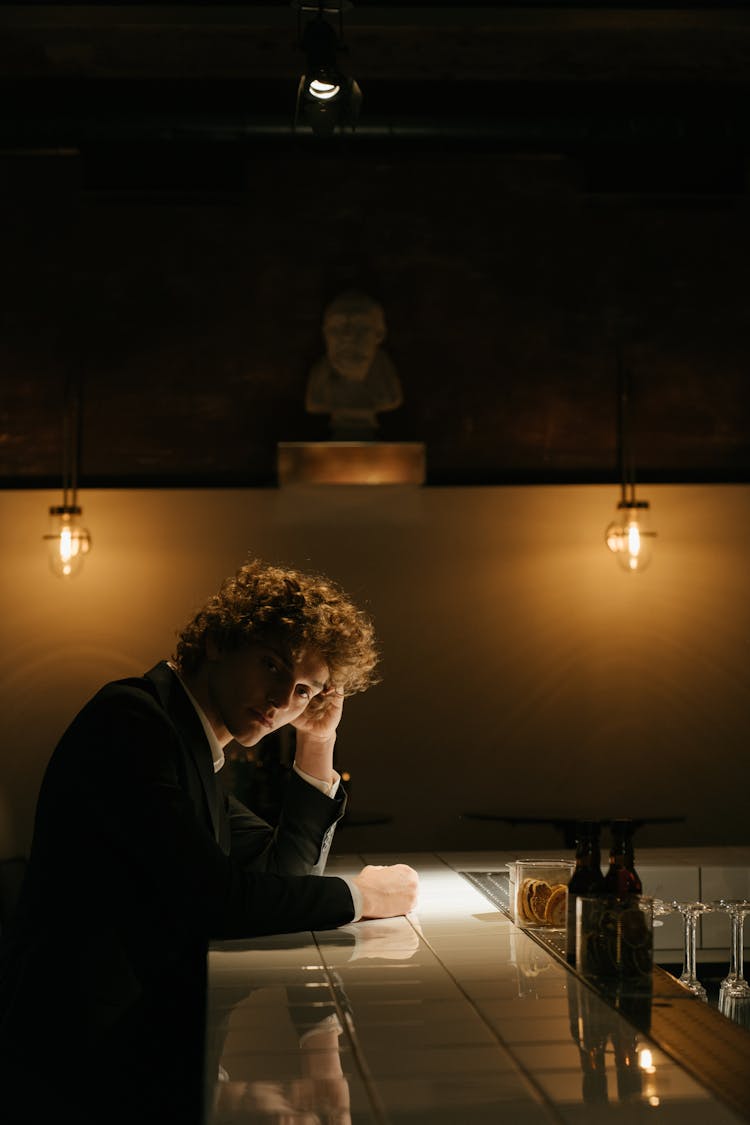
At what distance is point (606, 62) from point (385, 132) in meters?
0.97

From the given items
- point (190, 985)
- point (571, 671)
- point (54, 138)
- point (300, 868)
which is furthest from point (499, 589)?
point (190, 985)

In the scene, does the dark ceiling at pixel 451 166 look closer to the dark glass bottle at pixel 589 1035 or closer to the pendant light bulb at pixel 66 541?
the pendant light bulb at pixel 66 541

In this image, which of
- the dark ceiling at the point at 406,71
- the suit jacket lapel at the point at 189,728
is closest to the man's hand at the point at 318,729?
the suit jacket lapel at the point at 189,728

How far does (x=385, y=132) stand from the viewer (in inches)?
215

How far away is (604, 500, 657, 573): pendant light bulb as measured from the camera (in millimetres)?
5655

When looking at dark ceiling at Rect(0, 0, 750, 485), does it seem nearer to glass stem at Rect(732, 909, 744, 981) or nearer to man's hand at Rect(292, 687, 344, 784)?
man's hand at Rect(292, 687, 344, 784)

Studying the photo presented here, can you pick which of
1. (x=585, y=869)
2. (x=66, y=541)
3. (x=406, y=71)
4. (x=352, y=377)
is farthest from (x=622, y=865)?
(x=406, y=71)

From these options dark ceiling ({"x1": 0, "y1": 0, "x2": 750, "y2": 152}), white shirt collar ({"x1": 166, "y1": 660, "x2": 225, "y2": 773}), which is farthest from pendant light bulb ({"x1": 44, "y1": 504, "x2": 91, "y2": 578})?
white shirt collar ({"x1": 166, "y1": 660, "x2": 225, "y2": 773})

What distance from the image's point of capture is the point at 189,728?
2.19m

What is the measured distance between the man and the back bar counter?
8 centimetres

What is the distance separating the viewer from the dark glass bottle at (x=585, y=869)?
1.89 m

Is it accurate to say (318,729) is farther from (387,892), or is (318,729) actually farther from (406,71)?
(406,71)

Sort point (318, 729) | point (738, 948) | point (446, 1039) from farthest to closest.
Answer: point (318, 729) < point (738, 948) < point (446, 1039)

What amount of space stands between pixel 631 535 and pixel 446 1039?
436 cm
